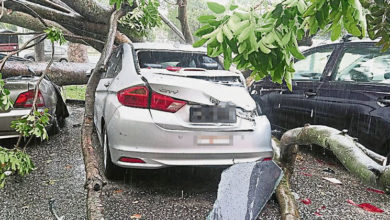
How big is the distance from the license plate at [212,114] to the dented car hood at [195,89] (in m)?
0.06

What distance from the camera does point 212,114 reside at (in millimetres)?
3324

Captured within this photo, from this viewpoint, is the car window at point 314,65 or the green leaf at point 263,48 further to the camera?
the car window at point 314,65

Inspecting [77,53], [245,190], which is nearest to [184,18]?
[245,190]

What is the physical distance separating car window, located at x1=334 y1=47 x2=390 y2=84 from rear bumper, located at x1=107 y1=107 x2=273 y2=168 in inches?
65.6

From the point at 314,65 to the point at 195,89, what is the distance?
7.96 feet

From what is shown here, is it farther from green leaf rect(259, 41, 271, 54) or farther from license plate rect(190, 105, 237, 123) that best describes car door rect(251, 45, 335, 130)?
green leaf rect(259, 41, 271, 54)

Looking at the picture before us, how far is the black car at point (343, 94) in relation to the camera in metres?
3.77

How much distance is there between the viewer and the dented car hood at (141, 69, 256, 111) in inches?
129

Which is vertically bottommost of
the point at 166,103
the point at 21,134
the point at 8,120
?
the point at 8,120

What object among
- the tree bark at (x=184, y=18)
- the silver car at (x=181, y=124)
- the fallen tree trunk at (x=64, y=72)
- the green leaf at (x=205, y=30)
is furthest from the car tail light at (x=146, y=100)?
the tree bark at (x=184, y=18)

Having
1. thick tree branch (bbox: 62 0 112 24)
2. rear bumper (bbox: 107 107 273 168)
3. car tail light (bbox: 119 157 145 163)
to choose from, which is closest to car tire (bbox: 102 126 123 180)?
rear bumper (bbox: 107 107 273 168)

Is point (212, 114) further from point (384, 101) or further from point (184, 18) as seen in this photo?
point (184, 18)

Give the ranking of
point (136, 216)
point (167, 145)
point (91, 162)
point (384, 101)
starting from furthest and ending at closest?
point (384, 101), point (167, 145), point (136, 216), point (91, 162)

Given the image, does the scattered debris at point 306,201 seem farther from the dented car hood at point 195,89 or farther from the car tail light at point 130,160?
the car tail light at point 130,160
